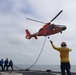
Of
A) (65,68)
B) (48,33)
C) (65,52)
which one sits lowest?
(65,68)

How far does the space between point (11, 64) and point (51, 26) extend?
13250mm

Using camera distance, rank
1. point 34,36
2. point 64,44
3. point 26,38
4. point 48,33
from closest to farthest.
Result: point 64,44 → point 48,33 → point 34,36 → point 26,38

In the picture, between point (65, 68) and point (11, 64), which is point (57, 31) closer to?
point (11, 64)

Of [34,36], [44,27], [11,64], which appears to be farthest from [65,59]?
[11,64]

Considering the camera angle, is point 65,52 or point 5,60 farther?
point 5,60

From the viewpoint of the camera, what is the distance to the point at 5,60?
41250 mm

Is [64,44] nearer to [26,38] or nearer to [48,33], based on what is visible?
[48,33]

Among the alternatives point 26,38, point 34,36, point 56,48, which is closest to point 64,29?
point 34,36

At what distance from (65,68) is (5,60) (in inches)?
1120

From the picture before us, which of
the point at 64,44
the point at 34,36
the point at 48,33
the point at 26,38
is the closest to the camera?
the point at 64,44

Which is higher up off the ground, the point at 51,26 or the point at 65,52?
the point at 51,26

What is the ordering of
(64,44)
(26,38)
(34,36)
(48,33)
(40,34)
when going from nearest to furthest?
(64,44)
(48,33)
(40,34)
(34,36)
(26,38)

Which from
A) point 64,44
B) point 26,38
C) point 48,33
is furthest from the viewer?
point 26,38

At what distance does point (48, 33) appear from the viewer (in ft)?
102
